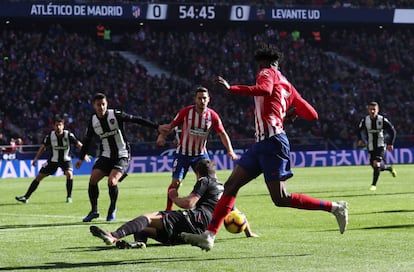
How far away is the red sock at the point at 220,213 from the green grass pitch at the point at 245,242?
35 cm

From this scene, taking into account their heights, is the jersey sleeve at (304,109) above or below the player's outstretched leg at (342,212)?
above

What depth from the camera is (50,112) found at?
46250mm

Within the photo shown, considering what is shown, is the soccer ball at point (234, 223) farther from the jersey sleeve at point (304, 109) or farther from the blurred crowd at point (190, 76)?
the blurred crowd at point (190, 76)

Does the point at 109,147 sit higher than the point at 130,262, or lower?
higher

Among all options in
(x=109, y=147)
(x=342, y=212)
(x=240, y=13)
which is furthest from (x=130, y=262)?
(x=240, y=13)

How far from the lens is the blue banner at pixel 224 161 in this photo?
4025cm

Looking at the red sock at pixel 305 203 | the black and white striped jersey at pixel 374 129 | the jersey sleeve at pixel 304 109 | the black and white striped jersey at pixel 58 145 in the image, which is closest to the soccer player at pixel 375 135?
the black and white striped jersey at pixel 374 129

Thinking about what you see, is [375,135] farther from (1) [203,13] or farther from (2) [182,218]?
(1) [203,13]

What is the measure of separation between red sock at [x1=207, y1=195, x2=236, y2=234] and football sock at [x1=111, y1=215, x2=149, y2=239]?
3.23 feet

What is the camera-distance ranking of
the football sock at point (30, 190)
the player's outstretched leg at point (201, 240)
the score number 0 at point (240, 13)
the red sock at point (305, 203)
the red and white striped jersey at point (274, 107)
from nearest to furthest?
the player's outstretched leg at point (201, 240), the red and white striped jersey at point (274, 107), the red sock at point (305, 203), the football sock at point (30, 190), the score number 0 at point (240, 13)

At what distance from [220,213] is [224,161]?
110 feet

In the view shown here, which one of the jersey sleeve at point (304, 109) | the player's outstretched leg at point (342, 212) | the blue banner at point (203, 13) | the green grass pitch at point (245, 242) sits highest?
the blue banner at point (203, 13)

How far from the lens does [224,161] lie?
4431 centimetres

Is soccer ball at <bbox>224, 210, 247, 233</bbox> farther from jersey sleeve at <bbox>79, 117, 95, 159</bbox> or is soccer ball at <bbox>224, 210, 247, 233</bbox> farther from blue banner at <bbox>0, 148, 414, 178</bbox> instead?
blue banner at <bbox>0, 148, 414, 178</bbox>
